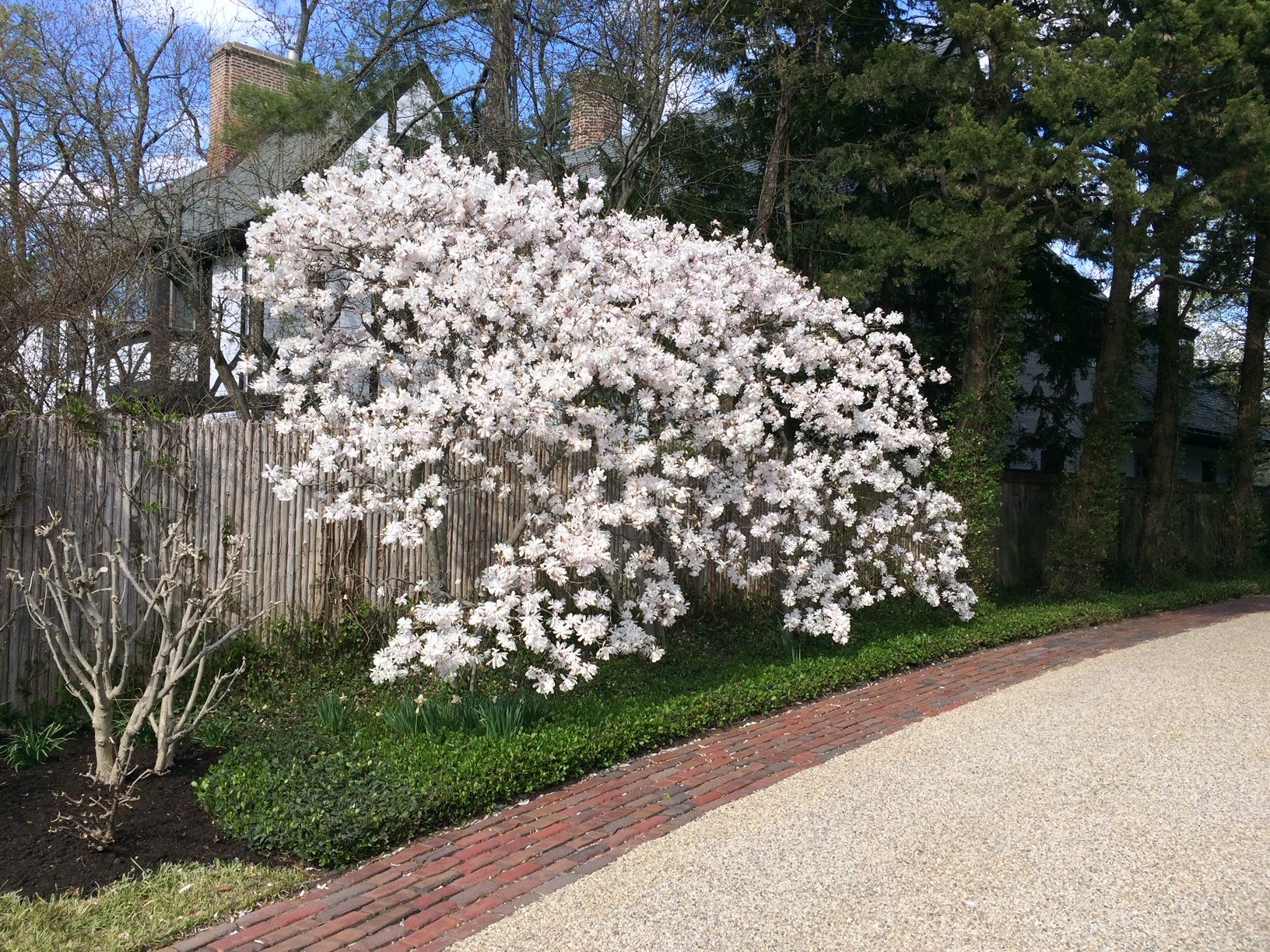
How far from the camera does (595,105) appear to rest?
12016 mm

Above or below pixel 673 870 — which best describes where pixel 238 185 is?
above

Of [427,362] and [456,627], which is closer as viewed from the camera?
[456,627]

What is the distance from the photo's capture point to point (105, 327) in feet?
30.1

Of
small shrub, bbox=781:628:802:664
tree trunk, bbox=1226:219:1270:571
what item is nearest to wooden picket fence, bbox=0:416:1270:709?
small shrub, bbox=781:628:802:664

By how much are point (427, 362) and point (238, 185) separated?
23.3 ft

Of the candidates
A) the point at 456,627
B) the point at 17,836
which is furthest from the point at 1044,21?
the point at 17,836

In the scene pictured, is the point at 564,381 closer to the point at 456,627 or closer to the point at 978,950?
the point at 456,627

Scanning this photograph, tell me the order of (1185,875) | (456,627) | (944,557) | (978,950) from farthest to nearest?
1. (944,557)
2. (456,627)
3. (1185,875)
4. (978,950)

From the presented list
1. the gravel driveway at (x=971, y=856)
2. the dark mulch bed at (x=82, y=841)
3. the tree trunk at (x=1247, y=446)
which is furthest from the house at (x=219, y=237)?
the tree trunk at (x=1247, y=446)

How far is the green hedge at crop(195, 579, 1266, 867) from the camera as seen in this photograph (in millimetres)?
4836

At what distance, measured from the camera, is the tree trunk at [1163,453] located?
15812 mm

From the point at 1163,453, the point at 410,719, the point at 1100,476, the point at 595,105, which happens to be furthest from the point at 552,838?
the point at 1163,453

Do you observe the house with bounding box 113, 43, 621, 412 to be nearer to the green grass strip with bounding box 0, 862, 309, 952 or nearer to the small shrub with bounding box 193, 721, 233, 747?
the small shrub with bounding box 193, 721, 233, 747

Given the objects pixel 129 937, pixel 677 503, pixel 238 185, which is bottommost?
pixel 129 937
